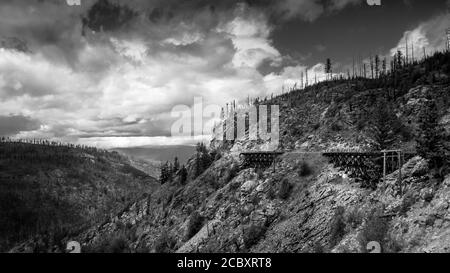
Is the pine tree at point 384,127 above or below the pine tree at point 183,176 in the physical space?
above

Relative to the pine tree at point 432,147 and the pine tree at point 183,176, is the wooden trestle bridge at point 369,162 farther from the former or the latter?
the pine tree at point 183,176

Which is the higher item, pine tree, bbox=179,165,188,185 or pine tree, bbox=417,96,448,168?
pine tree, bbox=417,96,448,168

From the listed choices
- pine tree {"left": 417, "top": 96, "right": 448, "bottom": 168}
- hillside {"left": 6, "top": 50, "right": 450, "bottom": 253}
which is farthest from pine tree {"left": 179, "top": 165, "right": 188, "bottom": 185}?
pine tree {"left": 417, "top": 96, "right": 448, "bottom": 168}

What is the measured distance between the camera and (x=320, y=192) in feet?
157

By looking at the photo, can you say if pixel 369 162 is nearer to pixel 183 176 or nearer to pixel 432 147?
pixel 432 147

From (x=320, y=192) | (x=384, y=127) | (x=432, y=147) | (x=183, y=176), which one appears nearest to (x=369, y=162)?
(x=320, y=192)

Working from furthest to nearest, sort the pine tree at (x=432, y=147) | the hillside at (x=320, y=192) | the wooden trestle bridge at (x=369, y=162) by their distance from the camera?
1. the wooden trestle bridge at (x=369, y=162)
2. the pine tree at (x=432, y=147)
3. the hillside at (x=320, y=192)

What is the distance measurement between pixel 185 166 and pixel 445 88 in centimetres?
8012

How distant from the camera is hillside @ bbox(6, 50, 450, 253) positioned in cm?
2845

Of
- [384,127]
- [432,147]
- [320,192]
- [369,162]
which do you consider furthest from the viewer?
[384,127]

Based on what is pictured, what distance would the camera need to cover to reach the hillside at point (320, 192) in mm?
28453

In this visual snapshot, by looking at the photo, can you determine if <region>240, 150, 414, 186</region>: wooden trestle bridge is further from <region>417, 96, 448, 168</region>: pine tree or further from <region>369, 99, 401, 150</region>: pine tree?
<region>369, 99, 401, 150</region>: pine tree

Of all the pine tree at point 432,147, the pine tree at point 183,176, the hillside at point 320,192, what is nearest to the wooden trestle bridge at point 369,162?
the hillside at point 320,192

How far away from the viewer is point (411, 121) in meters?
65.2
